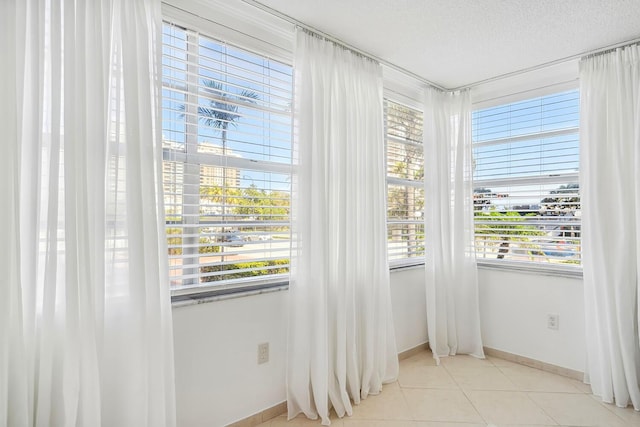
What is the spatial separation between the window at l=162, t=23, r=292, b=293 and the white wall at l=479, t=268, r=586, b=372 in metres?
2.02

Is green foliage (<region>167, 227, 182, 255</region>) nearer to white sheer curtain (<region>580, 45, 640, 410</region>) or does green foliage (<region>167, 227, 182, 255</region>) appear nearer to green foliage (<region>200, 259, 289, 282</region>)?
green foliage (<region>200, 259, 289, 282</region>)

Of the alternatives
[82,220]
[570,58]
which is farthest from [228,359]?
[570,58]

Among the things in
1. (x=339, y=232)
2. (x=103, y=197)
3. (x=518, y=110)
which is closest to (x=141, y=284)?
(x=103, y=197)

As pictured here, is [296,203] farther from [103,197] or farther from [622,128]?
[622,128]

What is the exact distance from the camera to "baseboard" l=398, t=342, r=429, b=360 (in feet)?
9.84

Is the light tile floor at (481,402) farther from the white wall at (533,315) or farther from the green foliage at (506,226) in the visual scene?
the green foliage at (506,226)

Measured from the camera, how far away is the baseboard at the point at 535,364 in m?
2.66

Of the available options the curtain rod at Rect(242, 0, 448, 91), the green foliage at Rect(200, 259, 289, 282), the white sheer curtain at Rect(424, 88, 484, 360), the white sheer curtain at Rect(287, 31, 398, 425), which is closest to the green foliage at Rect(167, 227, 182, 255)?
the green foliage at Rect(200, 259, 289, 282)

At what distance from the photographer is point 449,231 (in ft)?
10.1

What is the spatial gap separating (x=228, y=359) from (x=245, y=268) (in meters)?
0.51

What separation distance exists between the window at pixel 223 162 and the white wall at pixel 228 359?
6.3 inches

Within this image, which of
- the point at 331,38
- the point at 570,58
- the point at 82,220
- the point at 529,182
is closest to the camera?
the point at 82,220

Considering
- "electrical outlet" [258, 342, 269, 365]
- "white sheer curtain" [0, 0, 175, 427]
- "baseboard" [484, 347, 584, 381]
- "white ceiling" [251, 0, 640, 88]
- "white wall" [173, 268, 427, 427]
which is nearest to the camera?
"white sheer curtain" [0, 0, 175, 427]

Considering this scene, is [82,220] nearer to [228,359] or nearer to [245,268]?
[245,268]
